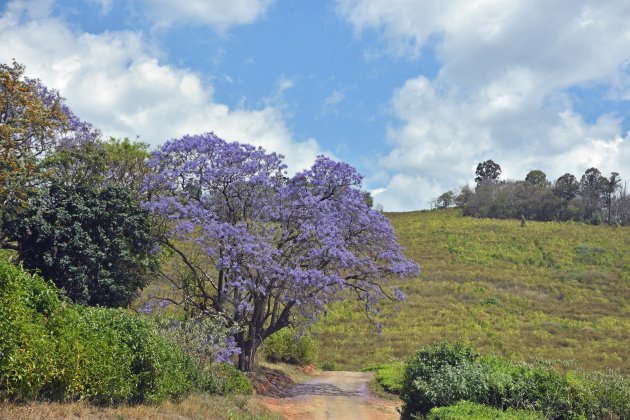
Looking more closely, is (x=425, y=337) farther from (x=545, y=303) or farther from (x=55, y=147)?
(x=55, y=147)

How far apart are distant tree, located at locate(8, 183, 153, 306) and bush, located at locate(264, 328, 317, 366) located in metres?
10.8

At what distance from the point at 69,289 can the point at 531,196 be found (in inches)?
3431

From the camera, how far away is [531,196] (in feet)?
303

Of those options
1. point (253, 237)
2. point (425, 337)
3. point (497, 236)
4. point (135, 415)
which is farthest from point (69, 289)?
point (497, 236)

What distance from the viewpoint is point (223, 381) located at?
15289mm

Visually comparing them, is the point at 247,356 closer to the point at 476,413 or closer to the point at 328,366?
the point at 328,366

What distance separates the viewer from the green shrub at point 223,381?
14.7 metres

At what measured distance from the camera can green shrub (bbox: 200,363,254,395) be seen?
48.1 feet

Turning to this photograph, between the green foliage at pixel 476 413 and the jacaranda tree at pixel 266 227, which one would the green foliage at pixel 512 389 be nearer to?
the green foliage at pixel 476 413

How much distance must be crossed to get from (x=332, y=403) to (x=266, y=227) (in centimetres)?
673

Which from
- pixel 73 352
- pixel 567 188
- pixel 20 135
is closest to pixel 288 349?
pixel 20 135

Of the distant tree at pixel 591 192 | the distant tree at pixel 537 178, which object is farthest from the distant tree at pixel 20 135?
the distant tree at pixel 537 178

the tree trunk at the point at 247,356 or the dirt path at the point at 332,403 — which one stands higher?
the tree trunk at the point at 247,356

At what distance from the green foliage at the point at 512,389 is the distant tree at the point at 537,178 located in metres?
97.9
